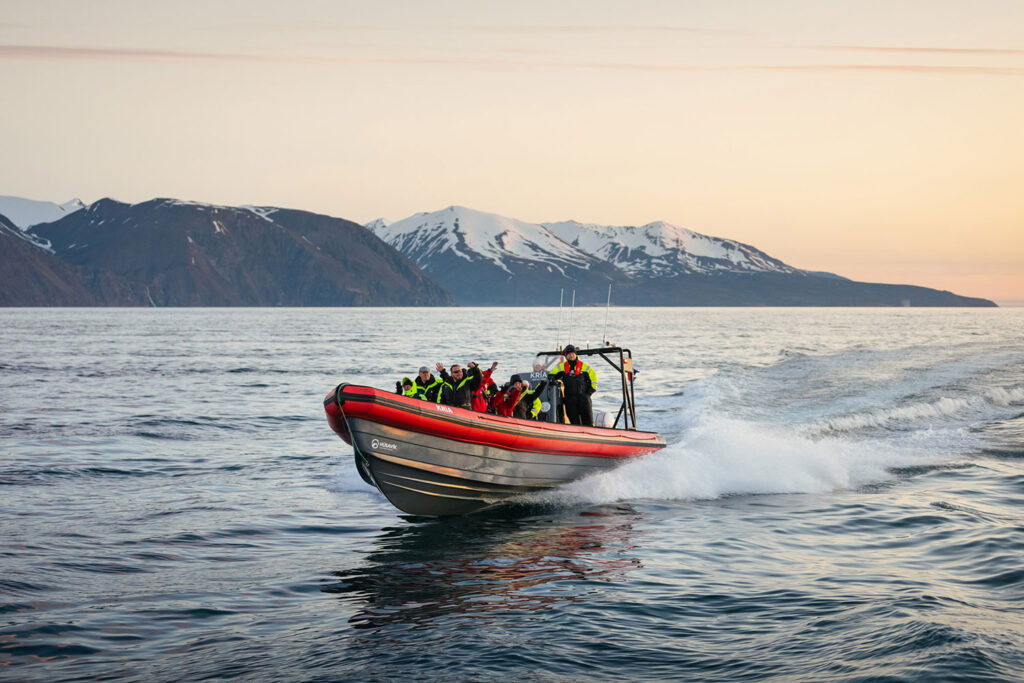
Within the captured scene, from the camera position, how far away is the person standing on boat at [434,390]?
13.7 metres

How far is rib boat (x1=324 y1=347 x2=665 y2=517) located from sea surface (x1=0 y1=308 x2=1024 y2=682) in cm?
41

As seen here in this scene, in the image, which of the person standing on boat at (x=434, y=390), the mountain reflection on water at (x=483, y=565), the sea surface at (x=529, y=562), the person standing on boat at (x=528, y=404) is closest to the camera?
the sea surface at (x=529, y=562)

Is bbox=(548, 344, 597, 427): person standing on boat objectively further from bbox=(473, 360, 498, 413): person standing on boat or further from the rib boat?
bbox=(473, 360, 498, 413): person standing on boat

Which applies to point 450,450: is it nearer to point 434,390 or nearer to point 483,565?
point 434,390

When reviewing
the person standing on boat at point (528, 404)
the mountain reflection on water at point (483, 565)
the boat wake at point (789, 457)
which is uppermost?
the person standing on boat at point (528, 404)

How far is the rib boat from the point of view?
11.7m

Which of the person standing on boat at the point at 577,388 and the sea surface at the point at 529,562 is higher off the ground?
the person standing on boat at the point at 577,388

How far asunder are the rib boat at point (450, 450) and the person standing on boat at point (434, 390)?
132 centimetres

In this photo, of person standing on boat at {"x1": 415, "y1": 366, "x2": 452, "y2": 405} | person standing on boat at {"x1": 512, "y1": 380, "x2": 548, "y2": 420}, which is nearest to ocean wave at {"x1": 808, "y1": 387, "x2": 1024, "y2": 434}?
person standing on boat at {"x1": 512, "y1": 380, "x2": 548, "y2": 420}

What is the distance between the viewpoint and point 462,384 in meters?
13.7

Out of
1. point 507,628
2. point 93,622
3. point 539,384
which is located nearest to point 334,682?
point 507,628

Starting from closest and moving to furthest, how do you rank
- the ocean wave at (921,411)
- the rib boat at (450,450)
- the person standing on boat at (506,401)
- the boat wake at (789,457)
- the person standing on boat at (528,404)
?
the rib boat at (450,450), the person standing on boat at (506,401), the person standing on boat at (528,404), the boat wake at (789,457), the ocean wave at (921,411)

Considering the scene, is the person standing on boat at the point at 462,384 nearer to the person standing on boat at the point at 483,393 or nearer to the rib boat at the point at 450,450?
the person standing on boat at the point at 483,393

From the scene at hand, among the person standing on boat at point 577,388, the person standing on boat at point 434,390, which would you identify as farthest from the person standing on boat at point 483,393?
the person standing on boat at point 577,388
